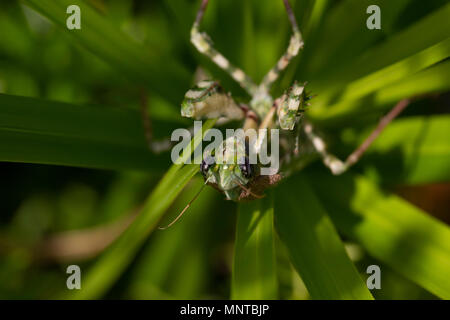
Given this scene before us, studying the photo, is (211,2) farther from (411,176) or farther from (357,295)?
(357,295)

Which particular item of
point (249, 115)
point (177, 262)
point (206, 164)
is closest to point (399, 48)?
point (249, 115)

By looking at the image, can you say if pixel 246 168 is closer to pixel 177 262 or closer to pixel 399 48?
pixel 399 48

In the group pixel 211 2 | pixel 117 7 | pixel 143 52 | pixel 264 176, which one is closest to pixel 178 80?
pixel 143 52

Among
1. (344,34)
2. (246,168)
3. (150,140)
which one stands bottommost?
(246,168)

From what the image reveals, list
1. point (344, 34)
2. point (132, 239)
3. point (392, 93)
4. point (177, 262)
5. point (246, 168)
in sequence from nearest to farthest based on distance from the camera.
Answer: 1. point (132, 239)
2. point (246, 168)
3. point (392, 93)
4. point (344, 34)
5. point (177, 262)

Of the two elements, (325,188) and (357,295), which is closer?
(357,295)

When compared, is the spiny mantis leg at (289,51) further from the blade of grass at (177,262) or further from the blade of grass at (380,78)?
the blade of grass at (177,262)


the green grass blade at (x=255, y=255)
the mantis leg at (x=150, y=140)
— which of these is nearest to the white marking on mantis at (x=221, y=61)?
the mantis leg at (x=150, y=140)
